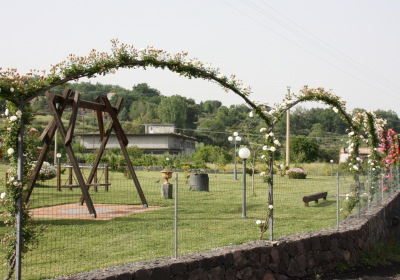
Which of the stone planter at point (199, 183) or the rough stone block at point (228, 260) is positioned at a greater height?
the stone planter at point (199, 183)

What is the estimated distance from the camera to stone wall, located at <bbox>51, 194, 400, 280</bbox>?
4840 millimetres

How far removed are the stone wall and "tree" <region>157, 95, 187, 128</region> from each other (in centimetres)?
9107

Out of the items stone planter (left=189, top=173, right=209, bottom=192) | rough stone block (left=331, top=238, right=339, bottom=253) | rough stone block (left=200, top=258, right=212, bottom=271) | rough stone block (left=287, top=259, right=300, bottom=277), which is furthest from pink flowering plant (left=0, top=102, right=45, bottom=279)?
stone planter (left=189, top=173, right=209, bottom=192)

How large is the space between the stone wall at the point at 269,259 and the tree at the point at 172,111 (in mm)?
91074

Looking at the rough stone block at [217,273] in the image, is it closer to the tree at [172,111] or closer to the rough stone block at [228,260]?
the rough stone block at [228,260]

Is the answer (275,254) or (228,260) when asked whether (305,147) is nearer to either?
(275,254)

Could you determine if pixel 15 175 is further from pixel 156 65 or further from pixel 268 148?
pixel 268 148

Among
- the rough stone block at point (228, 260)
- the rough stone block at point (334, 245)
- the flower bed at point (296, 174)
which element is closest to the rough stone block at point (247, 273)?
the rough stone block at point (228, 260)

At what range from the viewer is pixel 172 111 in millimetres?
99875

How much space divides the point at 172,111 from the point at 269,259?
9430cm

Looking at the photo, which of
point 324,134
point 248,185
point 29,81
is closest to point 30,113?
point 29,81

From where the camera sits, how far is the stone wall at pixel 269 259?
484 centimetres

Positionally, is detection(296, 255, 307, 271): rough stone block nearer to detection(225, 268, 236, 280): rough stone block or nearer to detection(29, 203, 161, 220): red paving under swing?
detection(225, 268, 236, 280): rough stone block

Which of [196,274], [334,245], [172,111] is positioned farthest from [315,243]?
[172,111]
